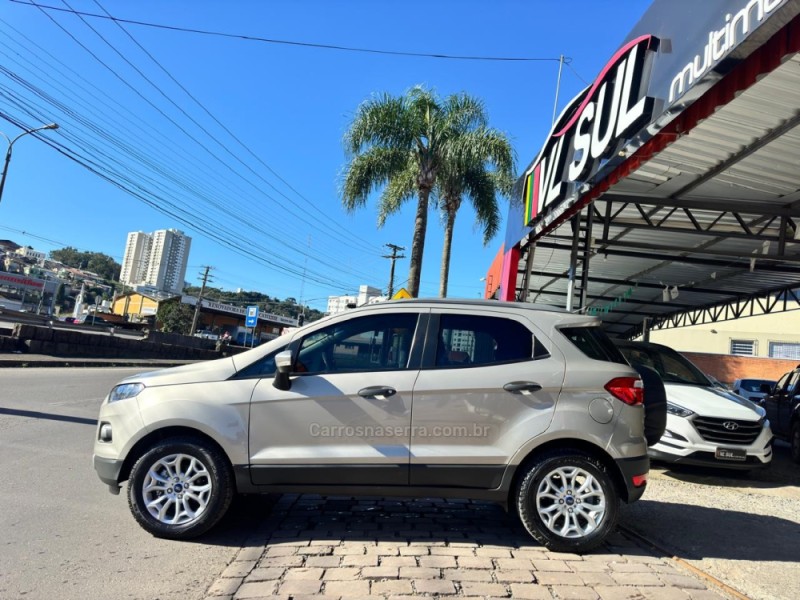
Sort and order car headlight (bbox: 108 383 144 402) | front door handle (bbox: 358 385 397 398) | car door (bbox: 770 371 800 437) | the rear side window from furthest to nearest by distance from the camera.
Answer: car door (bbox: 770 371 800 437), the rear side window, car headlight (bbox: 108 383 144 402), front door handle (bbox: 358 385 397 398)

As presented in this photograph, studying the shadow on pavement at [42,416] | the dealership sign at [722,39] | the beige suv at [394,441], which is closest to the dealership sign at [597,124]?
the dealership sign at [722,39]

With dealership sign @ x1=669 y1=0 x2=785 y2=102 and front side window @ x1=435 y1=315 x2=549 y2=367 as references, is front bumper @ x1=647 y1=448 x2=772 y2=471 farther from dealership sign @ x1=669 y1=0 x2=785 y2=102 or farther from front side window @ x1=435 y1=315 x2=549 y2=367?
dealership sign @ x1=669 y1=0 x2=785 y2=102

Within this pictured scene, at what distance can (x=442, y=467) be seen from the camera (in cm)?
420

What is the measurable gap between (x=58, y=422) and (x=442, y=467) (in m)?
7.31

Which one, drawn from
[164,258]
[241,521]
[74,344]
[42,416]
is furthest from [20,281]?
[241,521]

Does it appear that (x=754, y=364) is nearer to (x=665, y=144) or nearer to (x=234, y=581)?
(x=665, y=144)

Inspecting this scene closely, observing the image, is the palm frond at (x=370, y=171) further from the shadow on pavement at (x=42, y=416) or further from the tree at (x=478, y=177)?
the shadow on pavement at (x=42, y=416)

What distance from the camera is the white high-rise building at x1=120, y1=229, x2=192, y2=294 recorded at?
88.8 meters

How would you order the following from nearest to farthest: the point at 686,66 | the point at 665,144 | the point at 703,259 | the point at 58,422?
the point at 686,66 < the point at 665,144 < the point at 58,422 < the point at 703,259

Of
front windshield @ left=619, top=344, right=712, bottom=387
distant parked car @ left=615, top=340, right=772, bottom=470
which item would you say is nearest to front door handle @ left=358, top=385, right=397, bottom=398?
distant parked car @ left=615, top=340, right=772, bottom=470

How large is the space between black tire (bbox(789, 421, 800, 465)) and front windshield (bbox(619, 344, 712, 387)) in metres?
2.34

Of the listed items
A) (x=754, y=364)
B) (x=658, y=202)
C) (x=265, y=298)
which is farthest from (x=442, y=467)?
(x=265, y=298)

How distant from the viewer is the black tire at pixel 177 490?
419 cm

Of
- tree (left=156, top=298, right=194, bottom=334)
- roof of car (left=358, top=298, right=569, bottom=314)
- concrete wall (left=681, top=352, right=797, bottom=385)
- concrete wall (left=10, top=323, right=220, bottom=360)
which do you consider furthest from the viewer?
tree (left=156, top=298, right=194, bottom=334)
